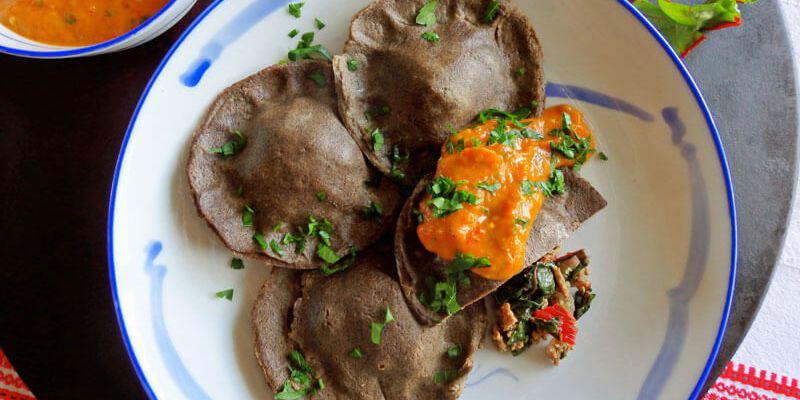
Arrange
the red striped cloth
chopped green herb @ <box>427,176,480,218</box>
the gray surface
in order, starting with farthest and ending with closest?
the red striped cloth → the gray surface → chopped green herb @ <box>427,176,480,218</box>

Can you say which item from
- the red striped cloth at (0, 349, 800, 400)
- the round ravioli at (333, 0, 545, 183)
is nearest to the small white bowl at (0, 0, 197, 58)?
the round ravioli at (333, 0, 545, 183)

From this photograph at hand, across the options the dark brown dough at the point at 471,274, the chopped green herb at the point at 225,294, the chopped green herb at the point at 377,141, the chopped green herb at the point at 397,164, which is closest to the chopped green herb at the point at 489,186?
the dark brown dough at the point at 471,274

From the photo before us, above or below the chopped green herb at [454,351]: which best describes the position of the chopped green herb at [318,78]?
above

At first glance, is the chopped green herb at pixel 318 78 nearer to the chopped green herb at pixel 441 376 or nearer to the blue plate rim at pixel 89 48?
the blue plate rim at pixel 89 48

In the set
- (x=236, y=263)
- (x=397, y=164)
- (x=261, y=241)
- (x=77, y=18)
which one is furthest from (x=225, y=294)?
(x=77, y=18)

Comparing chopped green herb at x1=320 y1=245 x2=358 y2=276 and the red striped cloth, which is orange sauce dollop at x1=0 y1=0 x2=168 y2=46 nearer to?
chopped green herb at x1=320 y1=245 x2=358 y2=276

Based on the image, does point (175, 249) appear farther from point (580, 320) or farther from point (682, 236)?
point (682, 236)

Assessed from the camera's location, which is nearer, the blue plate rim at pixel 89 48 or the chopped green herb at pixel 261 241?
the blue plate rim at pixel 89 48
